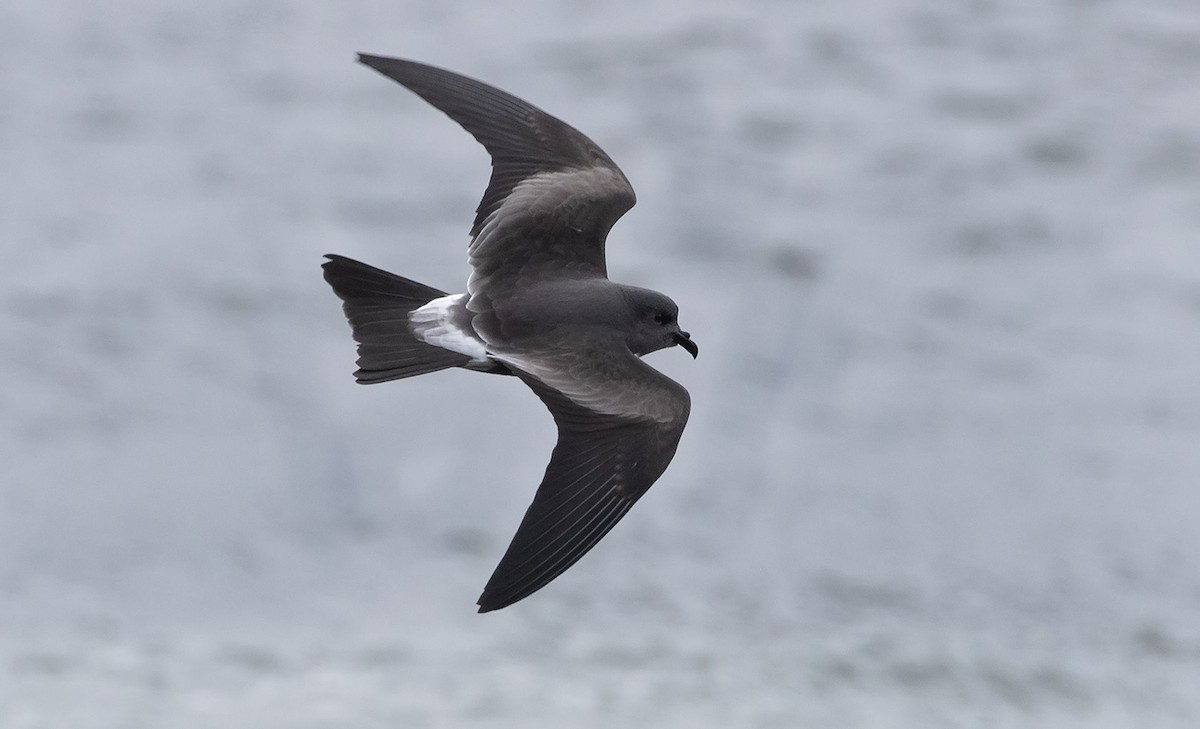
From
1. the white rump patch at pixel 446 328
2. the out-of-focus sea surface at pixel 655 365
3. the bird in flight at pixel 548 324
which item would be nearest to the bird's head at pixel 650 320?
the bird in flight at pixel 548 324

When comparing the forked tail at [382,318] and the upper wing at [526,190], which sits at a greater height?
the upper wing at [526,190]

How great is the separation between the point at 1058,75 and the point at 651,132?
391cm

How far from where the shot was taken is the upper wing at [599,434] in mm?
5863

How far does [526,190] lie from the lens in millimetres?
6746

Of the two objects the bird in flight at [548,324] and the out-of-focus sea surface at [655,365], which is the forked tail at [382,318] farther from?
the out-of-focus sea surface at [655,365]

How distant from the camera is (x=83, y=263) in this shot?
563 inches

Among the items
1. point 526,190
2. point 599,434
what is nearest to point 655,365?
point 526,190

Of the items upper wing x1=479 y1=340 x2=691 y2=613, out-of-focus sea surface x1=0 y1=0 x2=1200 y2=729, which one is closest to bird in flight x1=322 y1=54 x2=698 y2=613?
upper wing x1=479 y1=340 x2=691 y2=613

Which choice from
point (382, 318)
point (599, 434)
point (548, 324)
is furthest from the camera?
point (382, 318)

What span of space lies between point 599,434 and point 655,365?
5916 millimetres

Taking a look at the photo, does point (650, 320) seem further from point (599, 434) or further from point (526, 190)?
point (526, 190)

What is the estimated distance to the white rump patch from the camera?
6.20m

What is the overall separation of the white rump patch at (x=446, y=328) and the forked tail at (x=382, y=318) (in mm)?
24

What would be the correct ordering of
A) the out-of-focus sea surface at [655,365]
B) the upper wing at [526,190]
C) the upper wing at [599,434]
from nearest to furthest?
the upper wing at [599,434] < the upper wing at [526,190] < the out-of-focus sea surface at [655,365]
